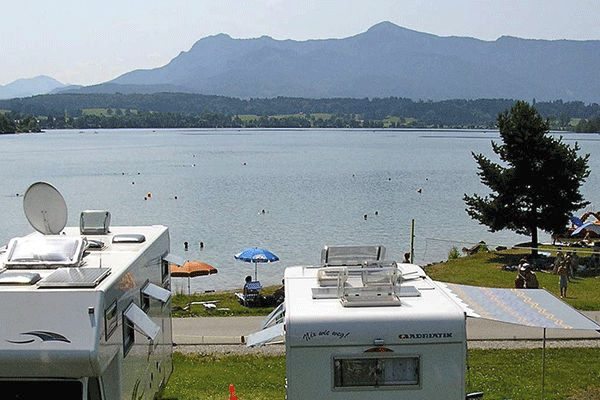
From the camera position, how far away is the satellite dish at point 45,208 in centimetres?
995

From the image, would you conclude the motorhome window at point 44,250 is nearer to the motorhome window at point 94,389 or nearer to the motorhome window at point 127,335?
the motorhome window at point 127,335

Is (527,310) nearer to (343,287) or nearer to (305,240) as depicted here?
(343,287)

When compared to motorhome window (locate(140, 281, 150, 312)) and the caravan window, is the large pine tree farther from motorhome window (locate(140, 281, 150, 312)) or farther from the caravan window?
motorhome window (locate(140, 281, 150, 312))

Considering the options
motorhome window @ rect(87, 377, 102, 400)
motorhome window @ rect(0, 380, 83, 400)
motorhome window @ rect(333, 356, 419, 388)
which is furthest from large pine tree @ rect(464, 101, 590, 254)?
motorhome window @ rect(0, 380, 83, 400)

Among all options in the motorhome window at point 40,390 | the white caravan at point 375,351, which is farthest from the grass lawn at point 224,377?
the white caravan at point 375,351

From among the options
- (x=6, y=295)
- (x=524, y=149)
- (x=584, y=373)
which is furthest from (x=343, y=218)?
(x=6, y=295)

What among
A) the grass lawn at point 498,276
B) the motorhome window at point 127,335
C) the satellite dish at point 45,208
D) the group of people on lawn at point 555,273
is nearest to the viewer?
the motorhome window at point 127,335

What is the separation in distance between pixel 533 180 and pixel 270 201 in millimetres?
33812

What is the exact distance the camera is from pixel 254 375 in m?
14.3

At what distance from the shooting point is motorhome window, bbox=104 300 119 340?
23.3ft

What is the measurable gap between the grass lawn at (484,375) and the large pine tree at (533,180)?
18.1 meters

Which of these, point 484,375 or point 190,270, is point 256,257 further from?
point 484,375

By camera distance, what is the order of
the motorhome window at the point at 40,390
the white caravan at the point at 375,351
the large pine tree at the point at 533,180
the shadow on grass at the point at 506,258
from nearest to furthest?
the motorhome window at the point at 40,390 < the white caravan at the point at 375,351 < the shadow on grass at the point at 506,258 < the large pine tree at the point at 533,180

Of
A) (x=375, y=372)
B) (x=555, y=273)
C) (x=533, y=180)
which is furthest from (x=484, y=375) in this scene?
(x=533, y=180)
